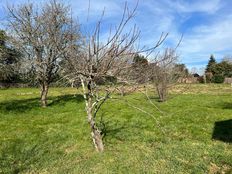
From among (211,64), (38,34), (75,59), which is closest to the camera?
(75,59)

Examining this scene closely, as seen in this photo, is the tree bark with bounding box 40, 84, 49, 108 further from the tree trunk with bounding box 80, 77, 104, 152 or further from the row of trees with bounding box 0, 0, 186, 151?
the tree trunk with bounding box 80, 77, 104, 152

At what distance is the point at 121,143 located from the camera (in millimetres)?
8570

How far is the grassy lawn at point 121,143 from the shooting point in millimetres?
6367

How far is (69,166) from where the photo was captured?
21.3ft

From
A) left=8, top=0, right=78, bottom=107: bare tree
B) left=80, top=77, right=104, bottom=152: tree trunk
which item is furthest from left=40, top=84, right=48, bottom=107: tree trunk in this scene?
left=80, top=77, right=104, bottom=152: tree trunk

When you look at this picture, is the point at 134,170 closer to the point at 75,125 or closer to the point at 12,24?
the point at 75,125

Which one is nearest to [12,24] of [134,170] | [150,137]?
[150,137]

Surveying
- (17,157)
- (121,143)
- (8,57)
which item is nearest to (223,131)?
(121,143)

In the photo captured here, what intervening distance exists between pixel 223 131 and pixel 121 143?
13.2ft

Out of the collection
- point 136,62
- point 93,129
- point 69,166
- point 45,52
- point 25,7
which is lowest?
point 69,166

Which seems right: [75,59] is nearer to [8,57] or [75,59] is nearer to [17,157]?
[17,157]

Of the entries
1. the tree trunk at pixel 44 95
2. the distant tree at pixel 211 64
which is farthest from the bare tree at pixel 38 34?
the distant tree at pixel 211 64

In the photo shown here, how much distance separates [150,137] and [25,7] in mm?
12268

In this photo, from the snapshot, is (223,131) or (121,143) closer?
(121,143)
